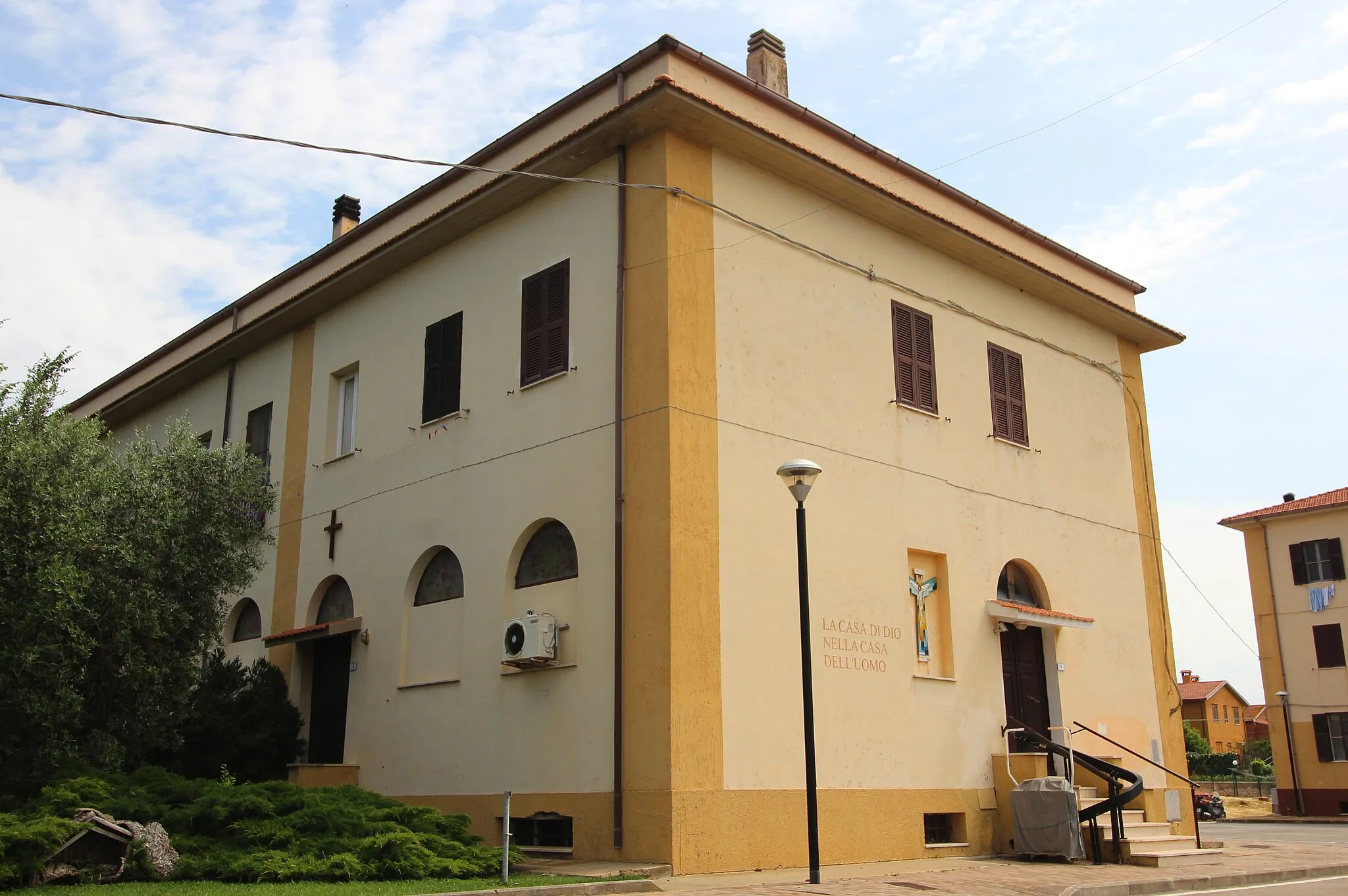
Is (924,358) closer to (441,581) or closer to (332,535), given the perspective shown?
(441,581)

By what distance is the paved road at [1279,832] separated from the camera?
72.7 feet

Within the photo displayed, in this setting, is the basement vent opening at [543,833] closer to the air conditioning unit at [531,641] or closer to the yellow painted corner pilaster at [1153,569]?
the air conditioning unit at [531,641]

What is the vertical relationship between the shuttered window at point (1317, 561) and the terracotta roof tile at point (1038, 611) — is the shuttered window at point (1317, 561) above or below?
above

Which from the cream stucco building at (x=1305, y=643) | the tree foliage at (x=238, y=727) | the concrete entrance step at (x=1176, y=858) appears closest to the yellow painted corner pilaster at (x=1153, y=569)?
the concrete entrance step at (x=1176, y=858)

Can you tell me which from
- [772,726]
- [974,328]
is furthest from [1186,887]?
[974,328]

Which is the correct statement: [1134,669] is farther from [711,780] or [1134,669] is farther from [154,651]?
[154,651]

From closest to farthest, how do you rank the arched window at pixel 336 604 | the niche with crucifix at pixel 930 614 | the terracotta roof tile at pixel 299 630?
the niche with crucifix at pixel 930 614 < the terracotta roof tile at pixel 299 630 < the arched window at pixel 336 604

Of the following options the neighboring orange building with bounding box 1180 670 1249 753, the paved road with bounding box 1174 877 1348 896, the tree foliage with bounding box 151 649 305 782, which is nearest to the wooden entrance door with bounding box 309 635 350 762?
the tree foliage with bounding box 151 649 305 782

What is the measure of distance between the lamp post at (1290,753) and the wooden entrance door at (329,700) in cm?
3264

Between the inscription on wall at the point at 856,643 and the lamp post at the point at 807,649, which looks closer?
the lamp post at the point at 807,649

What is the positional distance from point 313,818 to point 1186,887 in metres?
8.69

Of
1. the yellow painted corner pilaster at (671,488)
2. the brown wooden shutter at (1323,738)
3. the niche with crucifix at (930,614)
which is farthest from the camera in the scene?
the brown wooden shutter at (1323,738)

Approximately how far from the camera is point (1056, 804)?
47.5 feet

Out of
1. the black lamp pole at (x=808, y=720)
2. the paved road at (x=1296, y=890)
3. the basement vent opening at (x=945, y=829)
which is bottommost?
the paved road at (x=1296, y=890)
